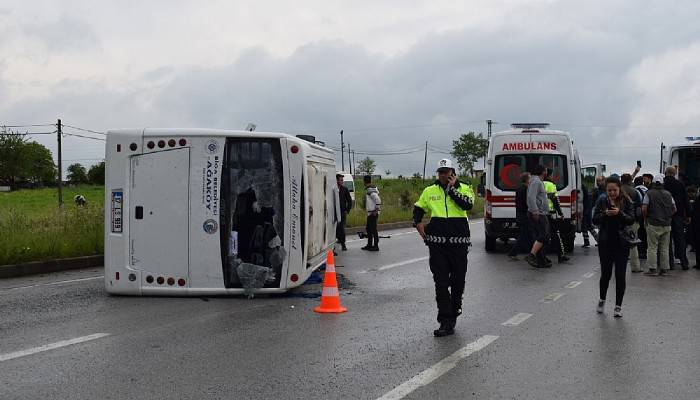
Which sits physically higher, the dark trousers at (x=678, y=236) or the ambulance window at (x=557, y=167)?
the ambulance window at (x=557, y=167)

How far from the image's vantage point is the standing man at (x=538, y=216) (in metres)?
14.4

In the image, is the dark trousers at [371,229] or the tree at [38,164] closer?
the dark trousers at [371,229]

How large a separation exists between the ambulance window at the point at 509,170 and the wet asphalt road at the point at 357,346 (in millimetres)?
5645

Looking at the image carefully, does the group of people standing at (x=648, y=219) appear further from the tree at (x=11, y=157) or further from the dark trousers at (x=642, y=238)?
the tree at (x=11, y=157)

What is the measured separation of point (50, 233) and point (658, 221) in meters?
12.0

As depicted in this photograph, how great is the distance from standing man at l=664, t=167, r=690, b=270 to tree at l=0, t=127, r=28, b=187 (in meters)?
120

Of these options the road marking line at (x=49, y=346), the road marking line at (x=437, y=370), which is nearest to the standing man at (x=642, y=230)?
the road marking line at (x=437, y=370)

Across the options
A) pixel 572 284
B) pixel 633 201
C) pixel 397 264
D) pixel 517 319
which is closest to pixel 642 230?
pixel 633 201

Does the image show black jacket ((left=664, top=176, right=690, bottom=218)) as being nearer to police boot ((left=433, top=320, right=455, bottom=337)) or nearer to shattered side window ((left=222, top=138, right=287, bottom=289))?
shattered side window ((left=222, top=138, right=287, bottom=289))

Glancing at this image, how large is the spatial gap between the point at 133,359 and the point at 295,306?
318 cm

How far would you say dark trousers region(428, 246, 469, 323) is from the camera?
806cm

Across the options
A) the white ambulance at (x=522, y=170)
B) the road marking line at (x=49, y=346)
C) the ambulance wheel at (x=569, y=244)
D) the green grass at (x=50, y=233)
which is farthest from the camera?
the ambulance wheel at (x=569, y=244)

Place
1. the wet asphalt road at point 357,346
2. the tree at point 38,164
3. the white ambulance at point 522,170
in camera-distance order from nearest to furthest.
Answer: the wet asphalt road at point 357,346
the white ambulance at point 522,170
the tree at point 38,164

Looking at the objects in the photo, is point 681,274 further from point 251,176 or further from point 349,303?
point 251,176
